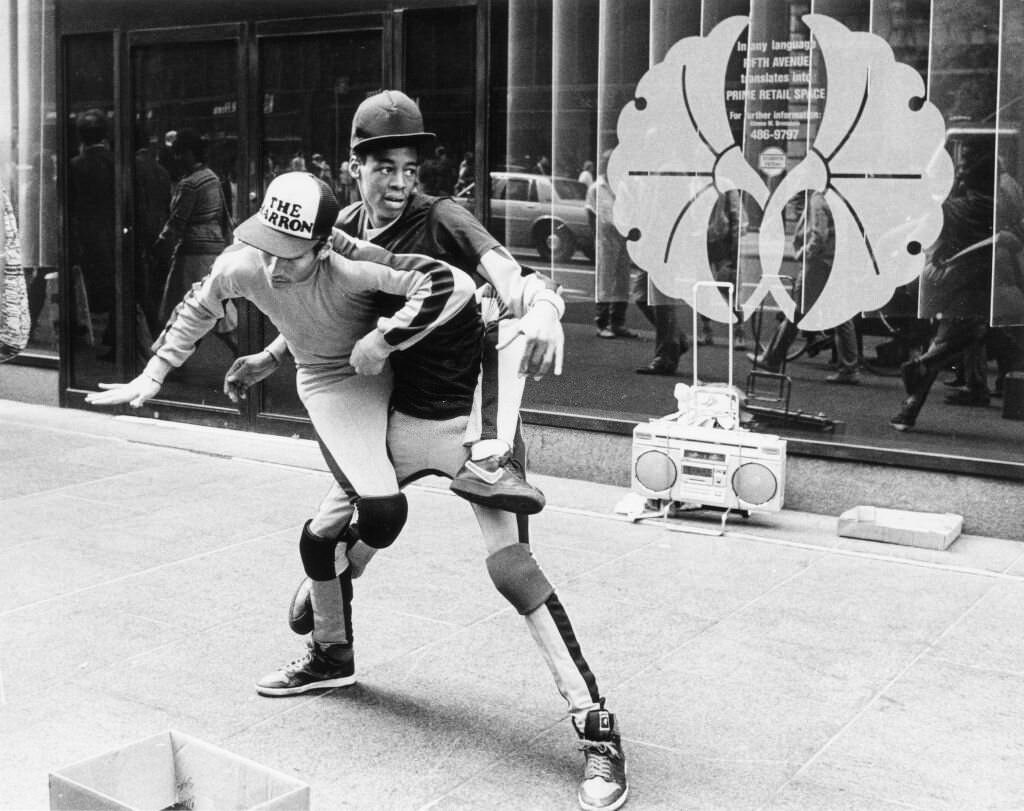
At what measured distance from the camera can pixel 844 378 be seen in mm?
7715

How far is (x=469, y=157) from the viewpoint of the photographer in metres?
8.97

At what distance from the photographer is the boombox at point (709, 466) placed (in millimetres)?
7270

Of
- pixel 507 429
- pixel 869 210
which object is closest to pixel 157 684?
pixel 507 429

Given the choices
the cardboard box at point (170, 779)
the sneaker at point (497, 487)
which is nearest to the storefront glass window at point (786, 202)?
the sneaker at point (497, 487)

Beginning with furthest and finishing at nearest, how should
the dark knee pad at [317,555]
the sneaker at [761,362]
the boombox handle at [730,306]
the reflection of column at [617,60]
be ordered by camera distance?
the reflection of column at [617,60] < the sneaker at [761,362] < the boombox handle at [730,306] < the dark knee pad at [317,555]

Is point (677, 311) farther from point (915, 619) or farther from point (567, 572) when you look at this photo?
point (915, 619)

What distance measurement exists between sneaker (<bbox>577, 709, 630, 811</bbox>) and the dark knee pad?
111cm

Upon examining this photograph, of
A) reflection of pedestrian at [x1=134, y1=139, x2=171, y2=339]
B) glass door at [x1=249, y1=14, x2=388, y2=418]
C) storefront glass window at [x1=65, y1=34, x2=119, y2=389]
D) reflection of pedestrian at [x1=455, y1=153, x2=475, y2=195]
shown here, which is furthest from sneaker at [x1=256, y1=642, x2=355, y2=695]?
storefront glass window at [x1=65, y1=34, x2=119, y2=389]

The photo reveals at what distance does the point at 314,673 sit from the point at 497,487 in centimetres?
114

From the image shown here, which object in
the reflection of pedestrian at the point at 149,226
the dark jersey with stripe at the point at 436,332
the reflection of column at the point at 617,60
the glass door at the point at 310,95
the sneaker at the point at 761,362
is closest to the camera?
the dark jersey with stripe at the point at 436,332

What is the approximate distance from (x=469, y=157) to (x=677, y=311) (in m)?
1.73

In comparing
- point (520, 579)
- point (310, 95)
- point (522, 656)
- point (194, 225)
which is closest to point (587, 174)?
point (310, 95)

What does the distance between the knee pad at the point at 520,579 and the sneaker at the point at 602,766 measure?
0.37 metres

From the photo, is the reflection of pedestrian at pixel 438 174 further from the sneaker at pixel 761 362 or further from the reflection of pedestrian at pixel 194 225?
the sneaker at pixel 761 362
